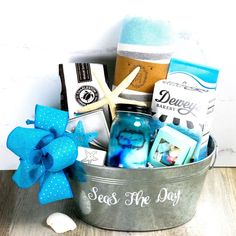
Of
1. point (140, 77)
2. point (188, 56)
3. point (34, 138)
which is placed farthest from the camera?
point (188, 56)

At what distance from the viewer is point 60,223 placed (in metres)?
0.87

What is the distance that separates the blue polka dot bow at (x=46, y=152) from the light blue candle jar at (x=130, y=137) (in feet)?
0.25

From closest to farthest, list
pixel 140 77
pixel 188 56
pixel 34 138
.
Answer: pixel 34 138
pixel 140 77
pixel 188 56

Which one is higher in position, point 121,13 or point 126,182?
point 121,13

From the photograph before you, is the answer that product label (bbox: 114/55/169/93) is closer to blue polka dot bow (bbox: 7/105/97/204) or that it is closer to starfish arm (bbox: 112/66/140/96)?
starfish arm (bbox: 112/66/140/96)

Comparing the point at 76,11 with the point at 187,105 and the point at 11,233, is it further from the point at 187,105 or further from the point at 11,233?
the point at 11,233

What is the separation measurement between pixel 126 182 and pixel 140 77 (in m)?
0.22

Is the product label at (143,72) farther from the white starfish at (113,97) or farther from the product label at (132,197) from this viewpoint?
the product label at (132,197)

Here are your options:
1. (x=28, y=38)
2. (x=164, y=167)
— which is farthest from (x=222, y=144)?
(x=28, y=38)

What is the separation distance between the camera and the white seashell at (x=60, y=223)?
Answer: 2.84 feet

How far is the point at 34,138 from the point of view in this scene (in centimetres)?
81

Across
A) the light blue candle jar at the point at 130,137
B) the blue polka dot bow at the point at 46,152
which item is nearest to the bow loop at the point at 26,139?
the blue polka dot bow at the point at 46,152

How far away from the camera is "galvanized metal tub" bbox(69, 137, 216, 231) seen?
81cm

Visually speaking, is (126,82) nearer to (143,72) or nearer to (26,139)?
(143,72)
